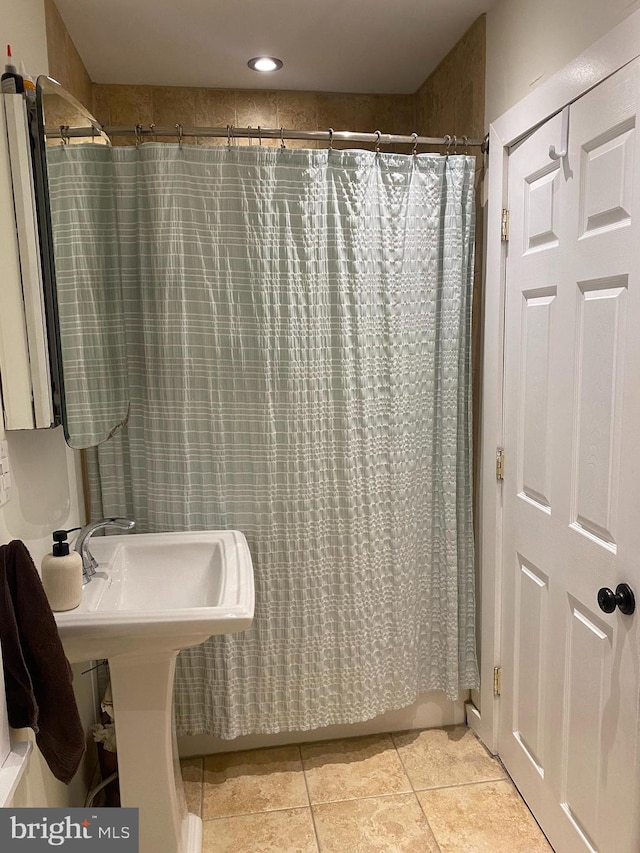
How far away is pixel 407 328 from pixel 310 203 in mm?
517

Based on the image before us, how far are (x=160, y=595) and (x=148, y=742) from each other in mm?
390

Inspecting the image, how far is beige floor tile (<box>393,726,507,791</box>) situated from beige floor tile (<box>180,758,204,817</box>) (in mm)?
726

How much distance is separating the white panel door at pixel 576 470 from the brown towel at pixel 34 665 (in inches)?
49.5

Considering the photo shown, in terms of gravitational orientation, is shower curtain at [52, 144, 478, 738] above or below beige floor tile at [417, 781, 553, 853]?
above

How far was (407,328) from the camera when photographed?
7.08 feet

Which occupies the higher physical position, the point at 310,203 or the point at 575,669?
the point at 310,203

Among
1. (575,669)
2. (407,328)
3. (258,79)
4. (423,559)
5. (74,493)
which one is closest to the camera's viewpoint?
(575,669)

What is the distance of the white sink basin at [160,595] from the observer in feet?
4.83

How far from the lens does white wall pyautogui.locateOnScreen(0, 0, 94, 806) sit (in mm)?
1468

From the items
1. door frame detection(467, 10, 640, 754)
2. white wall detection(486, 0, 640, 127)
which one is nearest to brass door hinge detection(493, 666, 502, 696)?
door frame detection(467, 10, 640, 754)

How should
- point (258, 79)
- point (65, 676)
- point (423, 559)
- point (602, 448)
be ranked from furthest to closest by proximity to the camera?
point (258, 79), point (423, 559), point (602, 448), point (65, 676)

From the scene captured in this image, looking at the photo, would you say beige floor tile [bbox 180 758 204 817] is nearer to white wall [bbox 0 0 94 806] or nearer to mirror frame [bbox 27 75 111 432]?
white wall [bbox 0 0 94 806]

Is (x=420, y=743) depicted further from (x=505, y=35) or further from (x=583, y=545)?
(x=505, y=35)

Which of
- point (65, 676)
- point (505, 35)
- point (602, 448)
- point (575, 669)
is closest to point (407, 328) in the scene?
point (602, 448)
